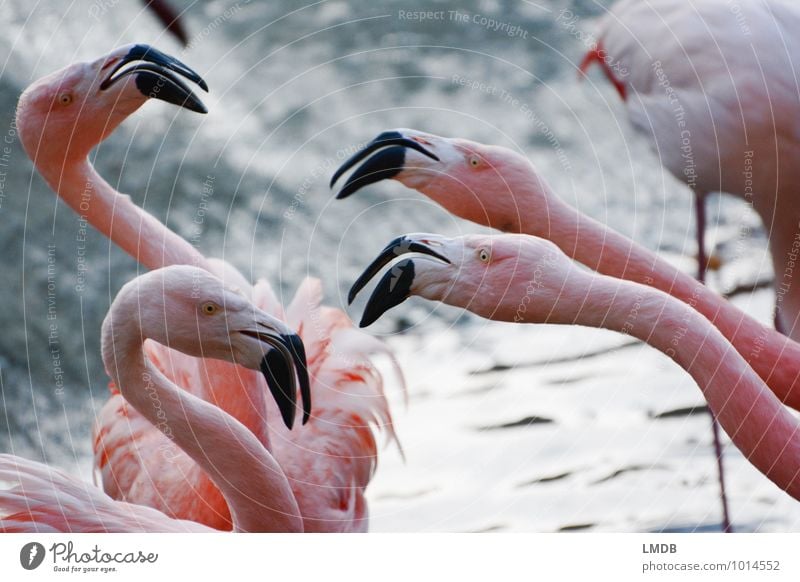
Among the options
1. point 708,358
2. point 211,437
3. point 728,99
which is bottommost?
point 211,437

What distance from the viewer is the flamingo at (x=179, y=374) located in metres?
1.54

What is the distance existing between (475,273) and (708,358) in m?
0.36

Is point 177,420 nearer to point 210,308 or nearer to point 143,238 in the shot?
point 210,308

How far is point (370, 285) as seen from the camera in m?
2.23

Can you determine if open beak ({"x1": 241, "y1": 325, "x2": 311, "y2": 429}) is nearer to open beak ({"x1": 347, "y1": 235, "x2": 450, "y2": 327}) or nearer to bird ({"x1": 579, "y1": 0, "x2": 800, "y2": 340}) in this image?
open beak ({"x1": 347, "y1": 235, "x2": 450, "y2": 327})

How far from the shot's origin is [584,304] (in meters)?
1.50

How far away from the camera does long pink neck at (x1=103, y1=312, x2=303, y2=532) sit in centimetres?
A: 140

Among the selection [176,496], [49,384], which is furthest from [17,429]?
[176,496]

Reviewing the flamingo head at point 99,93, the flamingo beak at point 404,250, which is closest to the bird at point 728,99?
the flamingo beak at point 404,250

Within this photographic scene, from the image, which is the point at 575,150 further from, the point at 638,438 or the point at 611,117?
the point at 638,438

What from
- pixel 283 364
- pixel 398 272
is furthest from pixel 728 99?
pixel 283 364

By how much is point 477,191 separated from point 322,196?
753 mm

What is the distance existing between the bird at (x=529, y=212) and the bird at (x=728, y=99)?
20cm
